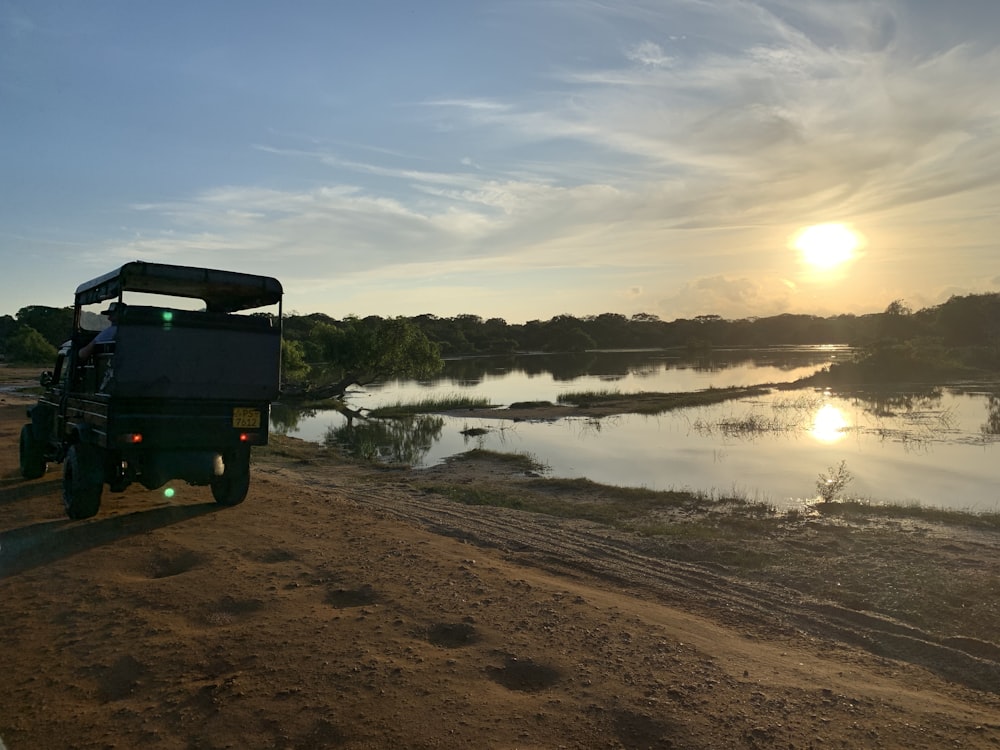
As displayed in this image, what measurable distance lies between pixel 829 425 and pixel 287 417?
24261 mm

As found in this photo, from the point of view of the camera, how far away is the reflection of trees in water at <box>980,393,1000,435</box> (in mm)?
22594

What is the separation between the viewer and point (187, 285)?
10.0 meters

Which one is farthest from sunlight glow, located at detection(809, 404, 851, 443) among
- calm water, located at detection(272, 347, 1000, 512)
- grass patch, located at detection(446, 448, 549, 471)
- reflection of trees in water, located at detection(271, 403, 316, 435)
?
reflection of trees in water, located at detection(271, 403, 316, 435)

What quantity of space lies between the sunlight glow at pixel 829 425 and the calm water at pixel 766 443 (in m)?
0.04

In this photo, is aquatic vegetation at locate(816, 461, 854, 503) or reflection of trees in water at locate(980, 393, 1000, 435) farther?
reflection of trees in water at locate(980, 393, 1000, 435)

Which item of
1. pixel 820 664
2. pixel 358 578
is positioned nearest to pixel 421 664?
pixel 358 578

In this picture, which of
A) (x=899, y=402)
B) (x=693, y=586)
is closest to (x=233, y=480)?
(x=693, y=586)

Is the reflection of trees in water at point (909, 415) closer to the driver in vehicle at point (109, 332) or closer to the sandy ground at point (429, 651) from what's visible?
the sandy ground at point (429, 651)

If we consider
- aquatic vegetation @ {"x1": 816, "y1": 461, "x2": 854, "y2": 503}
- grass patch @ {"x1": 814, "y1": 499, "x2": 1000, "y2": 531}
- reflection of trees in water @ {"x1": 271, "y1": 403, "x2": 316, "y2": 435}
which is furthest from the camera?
reflection of trees in water @ {"x1": 271, "y1": 403, "x2": 316, "y2": 435}

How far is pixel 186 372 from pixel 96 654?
401 cm

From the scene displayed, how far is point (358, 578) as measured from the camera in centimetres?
642

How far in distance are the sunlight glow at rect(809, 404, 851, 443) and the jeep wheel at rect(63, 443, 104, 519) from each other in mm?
21074

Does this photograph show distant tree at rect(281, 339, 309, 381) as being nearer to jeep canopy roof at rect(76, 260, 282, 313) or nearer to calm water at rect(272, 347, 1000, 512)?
calm water at rect(272, 347, 1000, 512)

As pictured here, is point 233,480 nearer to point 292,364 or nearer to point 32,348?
point 292,364
